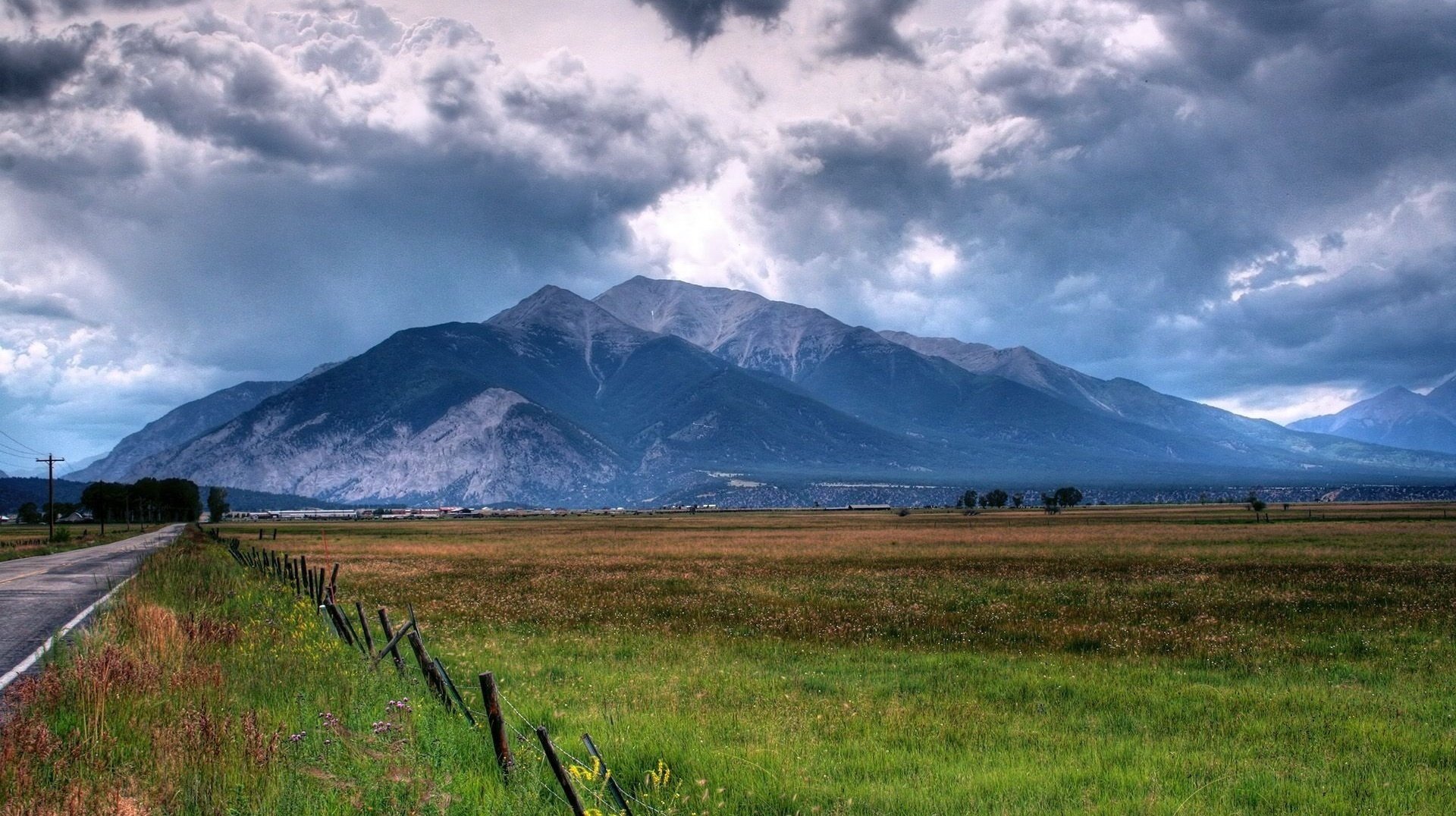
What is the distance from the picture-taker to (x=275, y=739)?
33.8ft

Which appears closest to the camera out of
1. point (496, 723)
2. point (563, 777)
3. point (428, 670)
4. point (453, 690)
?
point (563, 777)

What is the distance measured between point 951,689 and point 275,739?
11.7m

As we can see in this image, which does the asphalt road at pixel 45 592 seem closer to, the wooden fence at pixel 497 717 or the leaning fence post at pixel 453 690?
the wooden fence at pixel 497 717

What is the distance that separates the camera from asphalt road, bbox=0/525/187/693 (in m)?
19.0

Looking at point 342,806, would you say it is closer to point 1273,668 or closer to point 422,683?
point 422,683

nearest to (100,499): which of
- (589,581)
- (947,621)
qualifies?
(589,581)

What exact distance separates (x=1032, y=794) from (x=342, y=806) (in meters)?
7.58

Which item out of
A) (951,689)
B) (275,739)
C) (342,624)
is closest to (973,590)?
(951,689)

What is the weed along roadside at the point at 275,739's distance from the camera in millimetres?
8594

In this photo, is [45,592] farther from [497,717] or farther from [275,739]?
[497,717]

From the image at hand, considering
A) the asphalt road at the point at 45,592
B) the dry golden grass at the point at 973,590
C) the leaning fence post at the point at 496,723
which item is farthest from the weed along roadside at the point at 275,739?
the dry golden grass at the point at 973,590

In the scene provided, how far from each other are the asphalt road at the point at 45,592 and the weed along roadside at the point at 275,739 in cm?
331

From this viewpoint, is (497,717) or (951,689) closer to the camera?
(497,717)

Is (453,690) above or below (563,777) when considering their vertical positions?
below
